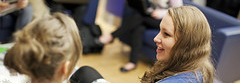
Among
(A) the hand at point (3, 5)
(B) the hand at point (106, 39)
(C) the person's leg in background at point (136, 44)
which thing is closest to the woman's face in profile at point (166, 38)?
(A) the hand at point (3, 5)

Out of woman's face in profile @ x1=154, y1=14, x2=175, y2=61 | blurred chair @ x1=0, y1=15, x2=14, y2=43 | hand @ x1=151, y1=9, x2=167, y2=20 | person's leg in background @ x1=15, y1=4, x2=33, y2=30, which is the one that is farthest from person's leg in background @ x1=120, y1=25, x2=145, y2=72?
woman's face in profile @ x1=154, y1=14, x2=175, y2=61

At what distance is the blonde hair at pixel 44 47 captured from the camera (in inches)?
25.9

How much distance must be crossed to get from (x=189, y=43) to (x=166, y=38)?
0.09m

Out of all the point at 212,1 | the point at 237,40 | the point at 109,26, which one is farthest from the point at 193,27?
the point at 109,26

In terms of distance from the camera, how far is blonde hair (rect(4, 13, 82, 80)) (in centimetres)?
66

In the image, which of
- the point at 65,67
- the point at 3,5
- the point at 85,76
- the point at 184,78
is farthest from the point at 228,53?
the point at 3,5

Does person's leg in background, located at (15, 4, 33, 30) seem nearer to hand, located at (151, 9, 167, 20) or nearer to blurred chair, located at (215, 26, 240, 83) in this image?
hand, located at (151, 9, 167, 20)

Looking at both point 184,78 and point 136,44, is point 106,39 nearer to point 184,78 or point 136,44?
point 136,44

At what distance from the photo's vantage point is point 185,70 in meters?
0.93

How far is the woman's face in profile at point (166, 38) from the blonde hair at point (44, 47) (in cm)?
35

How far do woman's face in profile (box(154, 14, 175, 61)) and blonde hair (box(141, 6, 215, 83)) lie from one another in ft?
0.05

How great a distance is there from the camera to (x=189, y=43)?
0.88 meters

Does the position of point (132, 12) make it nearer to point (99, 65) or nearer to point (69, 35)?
point (99, 65)

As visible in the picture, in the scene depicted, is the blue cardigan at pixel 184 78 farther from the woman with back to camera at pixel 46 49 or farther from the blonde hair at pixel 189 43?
the woman with back to camera at pixel 46 49
